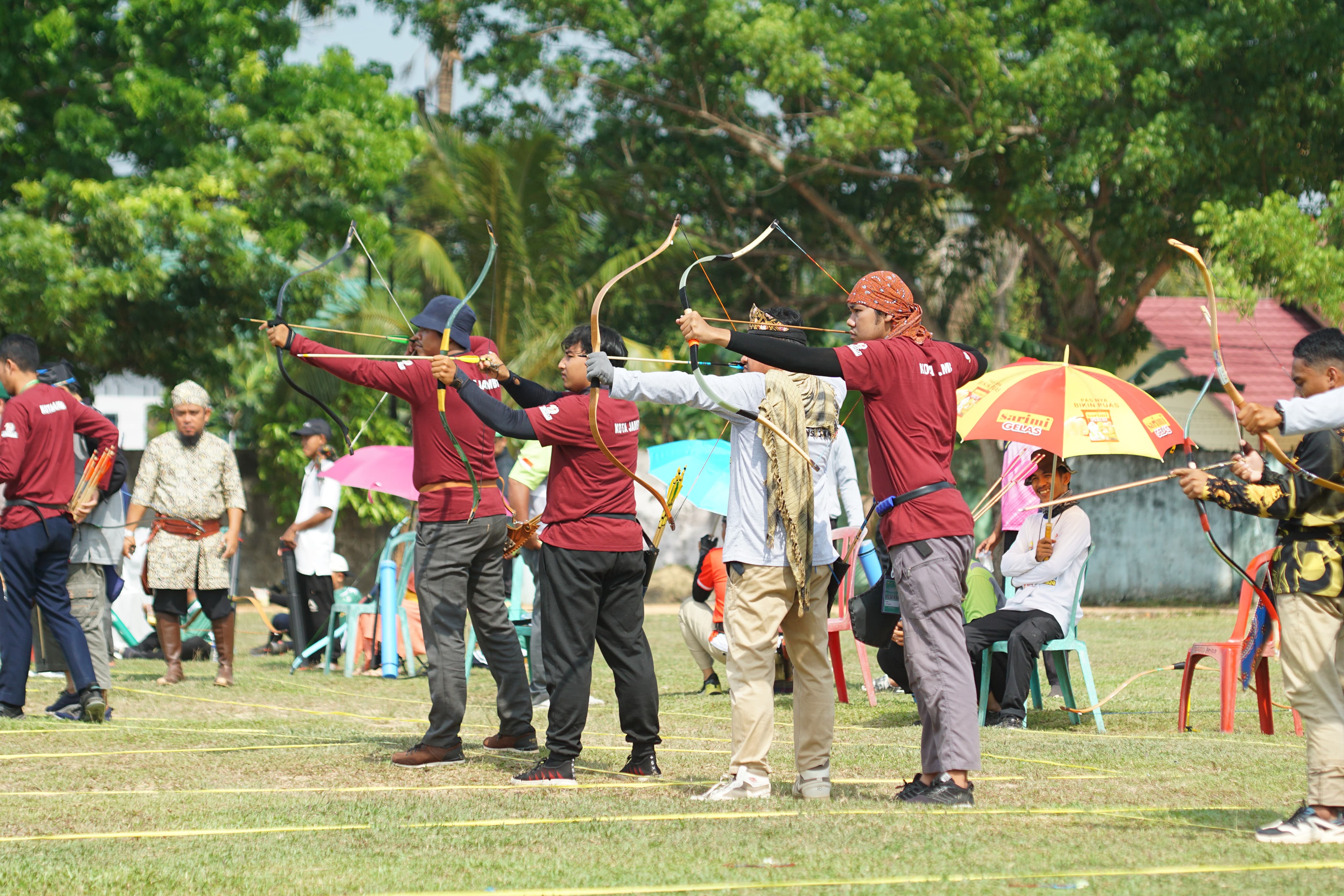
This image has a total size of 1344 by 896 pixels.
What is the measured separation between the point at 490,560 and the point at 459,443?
563 mm

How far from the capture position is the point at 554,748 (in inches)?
225

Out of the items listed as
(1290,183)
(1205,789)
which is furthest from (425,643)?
(1290,183)

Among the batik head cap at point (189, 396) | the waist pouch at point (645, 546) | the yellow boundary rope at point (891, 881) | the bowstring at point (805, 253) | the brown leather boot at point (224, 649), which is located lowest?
the yellow boundary rope at point (891, 881)

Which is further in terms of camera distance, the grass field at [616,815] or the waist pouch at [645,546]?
the waist pouch at [645,546]

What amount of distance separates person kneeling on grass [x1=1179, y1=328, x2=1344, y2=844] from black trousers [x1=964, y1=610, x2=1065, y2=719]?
289cm

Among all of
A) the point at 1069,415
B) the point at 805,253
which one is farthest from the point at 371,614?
the point at 805,253

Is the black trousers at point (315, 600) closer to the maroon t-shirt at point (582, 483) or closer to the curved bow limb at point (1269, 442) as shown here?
the maroon t-shirt at point (582, 483)

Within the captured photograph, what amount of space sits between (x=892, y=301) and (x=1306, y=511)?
5.38 feet

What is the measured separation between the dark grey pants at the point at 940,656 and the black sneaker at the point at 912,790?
5 cm

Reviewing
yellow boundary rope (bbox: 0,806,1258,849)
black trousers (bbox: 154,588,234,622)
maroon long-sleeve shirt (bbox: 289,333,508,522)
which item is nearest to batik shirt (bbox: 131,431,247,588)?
black trousers (bbox: 154,588,234,622)

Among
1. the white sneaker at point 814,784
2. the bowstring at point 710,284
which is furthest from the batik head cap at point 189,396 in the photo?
the white sneaker at point 814,784

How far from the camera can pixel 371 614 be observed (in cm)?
1076

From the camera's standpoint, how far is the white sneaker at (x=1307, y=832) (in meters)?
4.54

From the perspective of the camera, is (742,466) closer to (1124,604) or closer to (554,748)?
(554,748)
